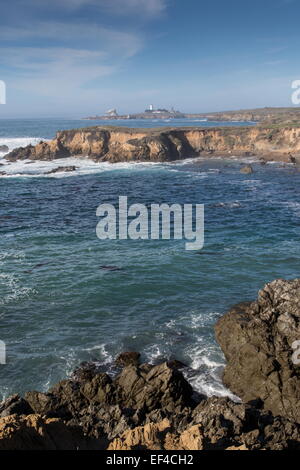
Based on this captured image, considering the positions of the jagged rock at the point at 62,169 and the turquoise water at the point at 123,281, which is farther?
the jagged rock at the point at 62,169

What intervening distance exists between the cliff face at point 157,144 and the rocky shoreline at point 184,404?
9411cm

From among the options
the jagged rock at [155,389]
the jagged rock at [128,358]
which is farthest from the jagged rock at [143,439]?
the jagged rock at [128,358]

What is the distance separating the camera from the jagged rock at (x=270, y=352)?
2103 centimetres

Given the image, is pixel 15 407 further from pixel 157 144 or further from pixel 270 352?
pixel 157 144

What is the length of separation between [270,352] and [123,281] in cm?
1706

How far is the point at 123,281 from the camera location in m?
36.5

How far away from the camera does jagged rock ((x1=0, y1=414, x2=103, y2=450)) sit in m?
11.3

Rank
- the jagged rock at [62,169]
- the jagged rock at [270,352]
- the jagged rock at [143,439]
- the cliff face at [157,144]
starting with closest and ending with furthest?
1. the jagged rock at [143,439]
2. the jagged rock at [270,352]
3. the jagged rock at [62,169]
4. the cliff face at [157,144]

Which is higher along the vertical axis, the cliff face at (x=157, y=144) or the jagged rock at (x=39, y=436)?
the cliff face at (x=157, y=144)

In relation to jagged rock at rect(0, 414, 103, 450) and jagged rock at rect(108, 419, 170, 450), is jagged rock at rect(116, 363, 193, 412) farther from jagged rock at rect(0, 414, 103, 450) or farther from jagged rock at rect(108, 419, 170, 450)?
jagged rock at rect(0, 414, 103, 450)

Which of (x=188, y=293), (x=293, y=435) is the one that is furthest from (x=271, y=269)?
(x=293, y=435)

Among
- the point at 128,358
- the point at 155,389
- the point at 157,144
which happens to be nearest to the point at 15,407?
the point at 155,389

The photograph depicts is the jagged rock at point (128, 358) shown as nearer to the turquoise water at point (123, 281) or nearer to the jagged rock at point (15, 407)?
the turquoise water at point (123, 281)

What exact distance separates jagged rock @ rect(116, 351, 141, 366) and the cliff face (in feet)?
308
